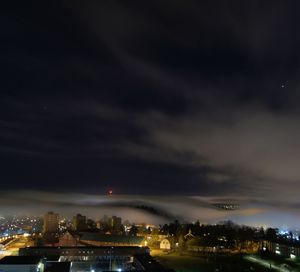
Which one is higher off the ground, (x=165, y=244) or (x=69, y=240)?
(x=69, y=240)

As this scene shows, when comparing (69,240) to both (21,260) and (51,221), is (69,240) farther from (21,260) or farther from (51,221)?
(51,221)

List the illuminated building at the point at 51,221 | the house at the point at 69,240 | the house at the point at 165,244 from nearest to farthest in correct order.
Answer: the house at the point at 69,240, the house at the point at 165,244, the illuminated building at the point at 51,221

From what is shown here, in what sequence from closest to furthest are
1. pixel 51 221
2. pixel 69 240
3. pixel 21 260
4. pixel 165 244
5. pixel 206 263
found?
pixel 21 260 < pixel 206 263 < pixel 69 240 < pixel 165 244 < pixel 51 221

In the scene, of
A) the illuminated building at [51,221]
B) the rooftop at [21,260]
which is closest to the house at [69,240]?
the rooftop at [21,260]

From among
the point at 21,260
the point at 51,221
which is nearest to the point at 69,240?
the point at 21,260

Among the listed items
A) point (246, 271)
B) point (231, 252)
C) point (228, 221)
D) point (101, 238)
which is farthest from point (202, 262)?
point (228, 221)

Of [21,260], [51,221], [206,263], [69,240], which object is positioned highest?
[51,221]

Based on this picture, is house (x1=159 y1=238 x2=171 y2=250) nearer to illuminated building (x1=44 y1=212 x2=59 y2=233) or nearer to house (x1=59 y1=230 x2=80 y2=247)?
house (x1=59 y1=230 x2=80 y2=247)

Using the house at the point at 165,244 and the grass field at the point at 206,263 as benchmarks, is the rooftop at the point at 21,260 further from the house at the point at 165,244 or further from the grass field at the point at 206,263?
the house at the point at 165,244

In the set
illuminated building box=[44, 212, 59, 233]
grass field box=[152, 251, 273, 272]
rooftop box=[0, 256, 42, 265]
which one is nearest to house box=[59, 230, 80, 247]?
grass field box=[152, 251, 273, 272]

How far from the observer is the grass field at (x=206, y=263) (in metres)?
18.7

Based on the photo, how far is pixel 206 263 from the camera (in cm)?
2094

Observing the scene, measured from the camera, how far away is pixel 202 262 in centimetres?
2128

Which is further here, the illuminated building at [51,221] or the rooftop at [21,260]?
the illuminated building at [51,221]
